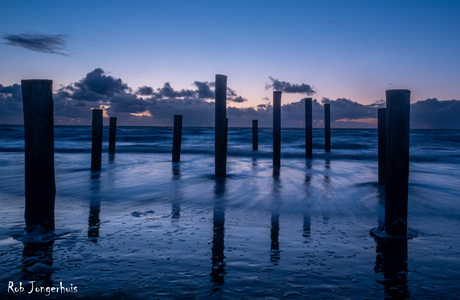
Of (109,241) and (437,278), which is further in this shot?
(109,241)

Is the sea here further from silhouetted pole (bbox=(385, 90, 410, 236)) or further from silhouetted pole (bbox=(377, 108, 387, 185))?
silhouetted pole (bbox=(377, 108, 387, 185))

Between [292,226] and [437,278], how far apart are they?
1.96 meters

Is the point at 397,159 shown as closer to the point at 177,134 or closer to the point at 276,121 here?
the point at 276,121

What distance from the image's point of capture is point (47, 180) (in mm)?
3953

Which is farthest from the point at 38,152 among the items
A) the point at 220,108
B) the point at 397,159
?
the point at 220,108

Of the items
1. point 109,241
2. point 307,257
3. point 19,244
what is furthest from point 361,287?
point 19,244

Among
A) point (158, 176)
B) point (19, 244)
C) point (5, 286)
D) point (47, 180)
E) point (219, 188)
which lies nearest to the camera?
point (5, 286)

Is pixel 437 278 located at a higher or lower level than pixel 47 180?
lower

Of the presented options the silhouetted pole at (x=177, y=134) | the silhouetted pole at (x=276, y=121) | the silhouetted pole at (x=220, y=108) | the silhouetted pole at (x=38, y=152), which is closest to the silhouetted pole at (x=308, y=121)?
the silhouetted pole at (x=276, y=121)

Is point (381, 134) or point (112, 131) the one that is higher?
point (112, 131)

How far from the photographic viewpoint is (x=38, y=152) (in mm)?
3885

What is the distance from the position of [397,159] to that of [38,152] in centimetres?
435

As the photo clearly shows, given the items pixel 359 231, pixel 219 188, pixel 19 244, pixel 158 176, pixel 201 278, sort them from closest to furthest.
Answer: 1. pixel 201 278
2. pixel 19 244
3. pixel 359 231
4. pixel 219 188
5. pixel 158 176

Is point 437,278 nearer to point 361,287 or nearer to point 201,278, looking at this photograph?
point 361,287
